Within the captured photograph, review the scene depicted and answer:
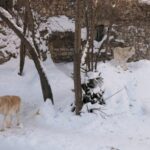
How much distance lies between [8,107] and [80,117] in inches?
58.8

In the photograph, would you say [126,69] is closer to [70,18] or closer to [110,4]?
[110,4]

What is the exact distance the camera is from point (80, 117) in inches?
360

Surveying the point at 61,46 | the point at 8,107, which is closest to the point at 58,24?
the point at 61,46

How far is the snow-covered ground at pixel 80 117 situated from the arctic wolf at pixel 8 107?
0.19 meters

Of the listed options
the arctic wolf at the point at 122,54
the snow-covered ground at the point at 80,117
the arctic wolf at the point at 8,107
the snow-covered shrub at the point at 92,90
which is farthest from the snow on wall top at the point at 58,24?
the arctic wolf at the point at 8,107

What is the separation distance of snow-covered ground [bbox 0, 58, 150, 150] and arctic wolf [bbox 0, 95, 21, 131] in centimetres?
19

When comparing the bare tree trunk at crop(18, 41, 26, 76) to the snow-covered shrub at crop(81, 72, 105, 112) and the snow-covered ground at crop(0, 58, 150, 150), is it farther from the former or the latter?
the snow-covered shrub at crop(81, 72, 105, 112)

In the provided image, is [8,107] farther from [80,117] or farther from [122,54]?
[122,54]

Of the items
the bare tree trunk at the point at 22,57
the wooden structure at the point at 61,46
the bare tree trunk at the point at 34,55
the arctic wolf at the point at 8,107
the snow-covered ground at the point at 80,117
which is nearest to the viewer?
the snow-covered ground at the point at 80,117

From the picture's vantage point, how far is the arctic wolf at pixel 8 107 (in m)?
8.55

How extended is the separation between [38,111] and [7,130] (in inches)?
42.9

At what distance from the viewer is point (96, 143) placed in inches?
309

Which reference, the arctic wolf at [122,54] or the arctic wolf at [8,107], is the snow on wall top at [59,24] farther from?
the arctic wolf at [8,107]

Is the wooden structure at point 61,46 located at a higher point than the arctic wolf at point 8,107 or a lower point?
higher
